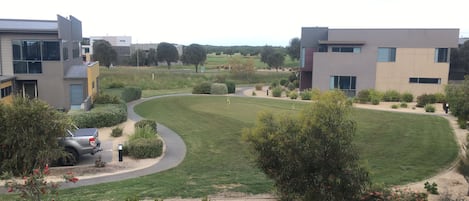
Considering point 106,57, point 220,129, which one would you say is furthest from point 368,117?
point 106,57

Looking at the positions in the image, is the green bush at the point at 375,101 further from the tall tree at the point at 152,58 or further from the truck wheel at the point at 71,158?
the tall tree at the point at 152,58

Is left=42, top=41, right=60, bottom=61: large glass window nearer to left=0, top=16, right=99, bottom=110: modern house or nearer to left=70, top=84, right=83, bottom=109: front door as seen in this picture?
left=0, top=16, right=99, bottom=110: modern house

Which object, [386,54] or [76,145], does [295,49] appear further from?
[76,145]

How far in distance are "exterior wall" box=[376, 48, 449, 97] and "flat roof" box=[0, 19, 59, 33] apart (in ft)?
97.7

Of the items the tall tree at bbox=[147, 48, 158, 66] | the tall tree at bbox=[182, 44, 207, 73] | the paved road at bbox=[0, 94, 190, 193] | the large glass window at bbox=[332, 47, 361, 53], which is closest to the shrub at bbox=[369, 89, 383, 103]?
the large glass window at bbox=[332, 47, 361, 53]

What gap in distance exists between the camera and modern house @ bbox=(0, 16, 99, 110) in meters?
25.9

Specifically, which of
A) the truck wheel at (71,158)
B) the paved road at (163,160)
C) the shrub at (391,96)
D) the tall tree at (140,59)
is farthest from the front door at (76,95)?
the tall tree at (140,59)

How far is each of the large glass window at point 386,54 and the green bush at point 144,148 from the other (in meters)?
30.7

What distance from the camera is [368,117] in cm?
2781


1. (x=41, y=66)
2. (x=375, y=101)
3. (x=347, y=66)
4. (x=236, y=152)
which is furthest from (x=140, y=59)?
(x=236, y=152)

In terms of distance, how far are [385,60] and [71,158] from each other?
3401 centimetres

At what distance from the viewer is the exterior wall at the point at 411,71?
4059cm

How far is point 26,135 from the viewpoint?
45.9 feet

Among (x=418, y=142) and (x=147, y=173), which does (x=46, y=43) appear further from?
(x=418, y=142)
